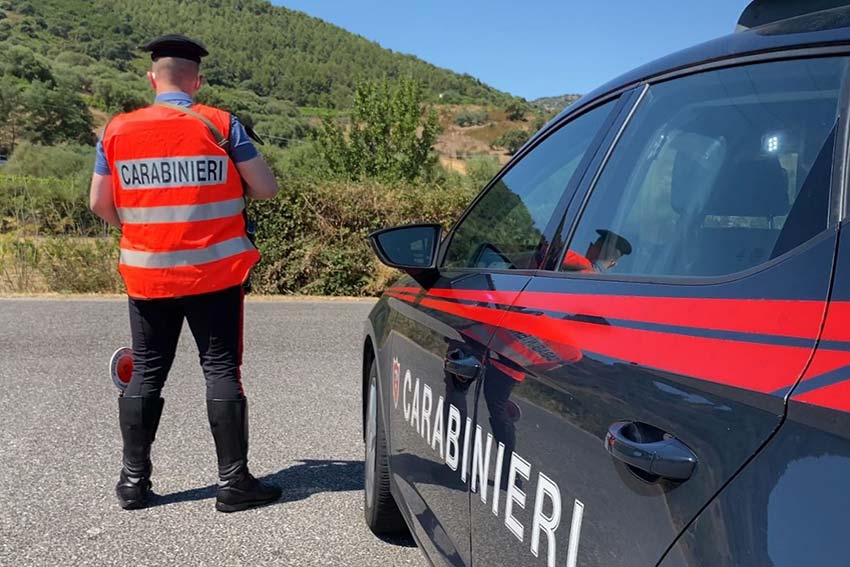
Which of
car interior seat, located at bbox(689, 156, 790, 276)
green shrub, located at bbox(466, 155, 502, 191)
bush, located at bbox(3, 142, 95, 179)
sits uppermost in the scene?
car interior seat, located at bbox(689, 156, 790, 276)

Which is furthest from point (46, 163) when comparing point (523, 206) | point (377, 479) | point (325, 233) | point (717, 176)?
point (717, 176)

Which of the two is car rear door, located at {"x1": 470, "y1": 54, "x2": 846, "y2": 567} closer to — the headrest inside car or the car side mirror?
the headrest inside car

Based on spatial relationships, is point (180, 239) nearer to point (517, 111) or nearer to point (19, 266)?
point (19, 266)

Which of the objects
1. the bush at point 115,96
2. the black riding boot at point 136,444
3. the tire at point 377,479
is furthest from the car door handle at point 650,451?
the bush at point 115,96

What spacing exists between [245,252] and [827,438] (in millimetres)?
2815

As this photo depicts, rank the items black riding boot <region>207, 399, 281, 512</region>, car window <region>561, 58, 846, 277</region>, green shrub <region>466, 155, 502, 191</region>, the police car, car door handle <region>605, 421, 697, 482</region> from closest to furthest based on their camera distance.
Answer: the police car
car door handle <region>605, 421, 697, 482</region>
car window <region>561, 58, 846, 277</region>
black riding boot <region>207, 399, 281, 512</region>
green shrub <region>466, 155, 502, 191</region>

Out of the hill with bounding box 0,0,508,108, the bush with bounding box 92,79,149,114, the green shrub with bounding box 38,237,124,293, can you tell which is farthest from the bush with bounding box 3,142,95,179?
the hill with bounding box 0,0,508,108

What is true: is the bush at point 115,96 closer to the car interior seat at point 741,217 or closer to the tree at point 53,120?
the tree at point 53,120

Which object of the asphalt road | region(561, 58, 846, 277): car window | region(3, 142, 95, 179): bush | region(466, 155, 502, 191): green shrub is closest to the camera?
region(561, 58, 846, 277): car window

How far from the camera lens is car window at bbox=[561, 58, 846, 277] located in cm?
115

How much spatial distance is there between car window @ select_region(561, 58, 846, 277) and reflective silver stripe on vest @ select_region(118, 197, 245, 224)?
76.5 inches

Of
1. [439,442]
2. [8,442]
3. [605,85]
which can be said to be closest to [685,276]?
[605,85]

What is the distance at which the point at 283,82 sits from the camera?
102312 millimetres

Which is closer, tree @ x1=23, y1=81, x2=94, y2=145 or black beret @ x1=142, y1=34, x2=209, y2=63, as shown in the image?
black beret @ x1=142, y1=34, x2=209, y2=63
